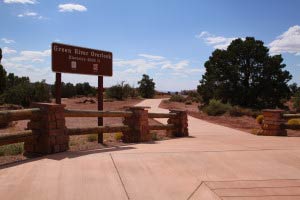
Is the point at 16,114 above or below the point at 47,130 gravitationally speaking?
above

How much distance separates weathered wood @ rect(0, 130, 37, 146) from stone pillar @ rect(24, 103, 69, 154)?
20cm

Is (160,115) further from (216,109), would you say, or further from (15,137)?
(216,109)

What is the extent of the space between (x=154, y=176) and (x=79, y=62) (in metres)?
5.32

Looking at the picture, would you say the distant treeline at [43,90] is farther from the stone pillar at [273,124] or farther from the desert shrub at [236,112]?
the stone pillar at [273,124]

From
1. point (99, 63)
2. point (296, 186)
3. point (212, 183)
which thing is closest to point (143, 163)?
point (212, 183)

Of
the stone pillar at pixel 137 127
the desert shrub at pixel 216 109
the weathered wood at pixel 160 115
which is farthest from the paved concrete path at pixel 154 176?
the desert shrub at pixel 216 109

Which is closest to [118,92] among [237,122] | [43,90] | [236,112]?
[43,90]

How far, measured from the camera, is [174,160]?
7613mm

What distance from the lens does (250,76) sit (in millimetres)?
34906

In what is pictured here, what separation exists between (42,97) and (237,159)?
30.7 m

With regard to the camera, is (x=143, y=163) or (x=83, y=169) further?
(x=143, y=163)

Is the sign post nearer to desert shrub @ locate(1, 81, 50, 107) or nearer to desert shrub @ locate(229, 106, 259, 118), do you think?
desert shrub @ locate(229, 106, 259, 118)

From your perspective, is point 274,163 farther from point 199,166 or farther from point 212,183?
point 212,183

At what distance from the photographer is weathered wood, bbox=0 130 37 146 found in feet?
23.5
